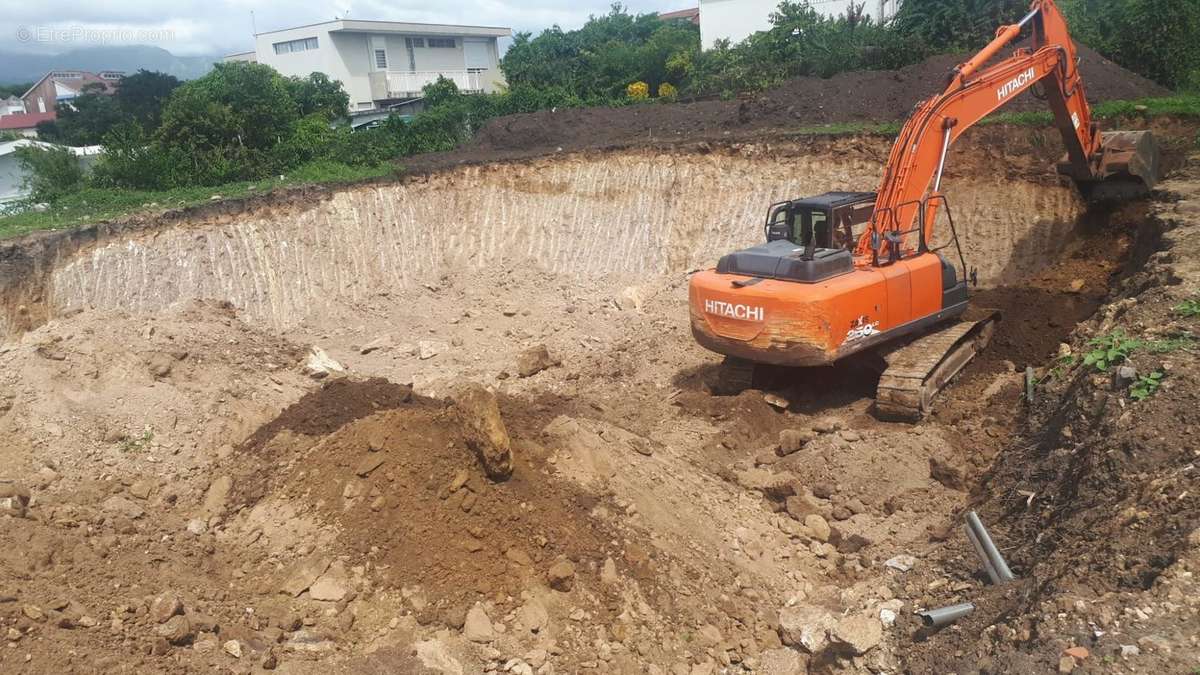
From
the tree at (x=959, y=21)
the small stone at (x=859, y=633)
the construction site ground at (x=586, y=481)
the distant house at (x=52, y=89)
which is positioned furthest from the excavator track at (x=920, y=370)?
the distant house at (x=52, y=89)

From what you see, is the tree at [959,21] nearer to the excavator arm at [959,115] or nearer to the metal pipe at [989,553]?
the excavator arm at [959,115]

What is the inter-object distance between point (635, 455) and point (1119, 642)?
4343mm

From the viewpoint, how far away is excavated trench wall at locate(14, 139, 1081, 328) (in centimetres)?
1316

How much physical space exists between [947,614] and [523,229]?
1269 centimetres

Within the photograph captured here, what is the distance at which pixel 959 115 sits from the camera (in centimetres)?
942

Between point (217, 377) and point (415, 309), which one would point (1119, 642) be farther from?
point (415, 309)

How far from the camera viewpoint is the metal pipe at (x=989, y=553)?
540cm

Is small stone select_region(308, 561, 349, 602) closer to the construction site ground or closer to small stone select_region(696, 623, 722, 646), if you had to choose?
the construction site ground

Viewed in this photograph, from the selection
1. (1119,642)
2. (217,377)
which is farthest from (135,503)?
(1119,642)

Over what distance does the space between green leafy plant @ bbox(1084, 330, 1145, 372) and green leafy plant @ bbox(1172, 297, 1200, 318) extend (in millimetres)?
461

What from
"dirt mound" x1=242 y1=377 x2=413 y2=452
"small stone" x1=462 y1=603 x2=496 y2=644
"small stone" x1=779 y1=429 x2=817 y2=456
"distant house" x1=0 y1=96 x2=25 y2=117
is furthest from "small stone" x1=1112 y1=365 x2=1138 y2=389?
"distant house" x1=0 y1=96 x2=25 y2=117

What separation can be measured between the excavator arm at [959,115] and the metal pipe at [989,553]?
12.0ft

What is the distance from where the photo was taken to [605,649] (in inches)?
232

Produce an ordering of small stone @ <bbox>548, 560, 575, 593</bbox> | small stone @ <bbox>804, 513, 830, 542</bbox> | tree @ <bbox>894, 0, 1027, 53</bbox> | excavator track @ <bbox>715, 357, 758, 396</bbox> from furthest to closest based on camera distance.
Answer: tree @ <bbox>894, 0, 1027, 53</bbox> < excavator track @ <bbox>715, 357, 758, 396</bbox> < small stone @ <bbox>804, 513, 830, 542</bbox> < small stone @ <bbox>548, 560, 575, 593</bbox>
